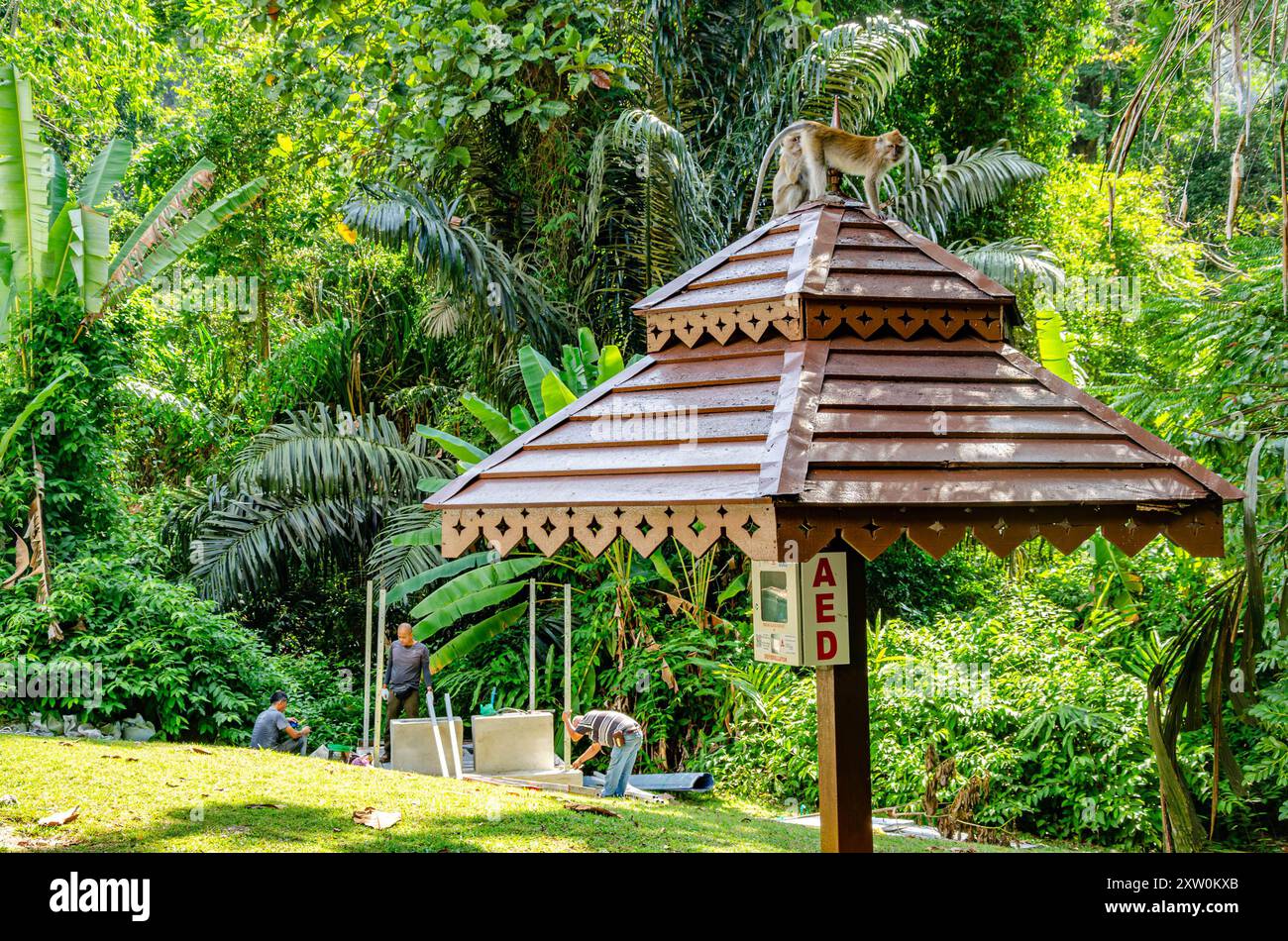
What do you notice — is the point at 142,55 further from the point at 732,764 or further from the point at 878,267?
the point at 878,267

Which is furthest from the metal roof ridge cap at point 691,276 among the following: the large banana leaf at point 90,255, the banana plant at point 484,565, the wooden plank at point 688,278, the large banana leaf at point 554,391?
the large banana leaf at point 90,255

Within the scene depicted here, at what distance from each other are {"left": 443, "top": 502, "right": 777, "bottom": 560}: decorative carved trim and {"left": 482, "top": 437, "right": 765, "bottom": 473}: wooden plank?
15 cm

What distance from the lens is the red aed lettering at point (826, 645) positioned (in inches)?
181

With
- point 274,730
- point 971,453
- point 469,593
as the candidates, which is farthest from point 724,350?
point 469,593

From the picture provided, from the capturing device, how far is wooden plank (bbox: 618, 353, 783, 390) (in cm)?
465

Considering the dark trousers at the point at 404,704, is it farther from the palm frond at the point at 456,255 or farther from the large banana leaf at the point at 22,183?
the large banana leaf at the point at 22,183

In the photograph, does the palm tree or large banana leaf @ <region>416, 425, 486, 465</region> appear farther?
the palm tree

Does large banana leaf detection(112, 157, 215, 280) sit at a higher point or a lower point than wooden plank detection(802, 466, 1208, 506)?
higher

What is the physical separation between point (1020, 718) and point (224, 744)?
23.7 ft

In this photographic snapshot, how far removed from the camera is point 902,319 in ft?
15.6

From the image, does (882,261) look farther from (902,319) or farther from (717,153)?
(717,153)

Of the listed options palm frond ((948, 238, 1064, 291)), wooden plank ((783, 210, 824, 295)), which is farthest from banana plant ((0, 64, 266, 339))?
wooden plank ((783, 210, 824, 295))

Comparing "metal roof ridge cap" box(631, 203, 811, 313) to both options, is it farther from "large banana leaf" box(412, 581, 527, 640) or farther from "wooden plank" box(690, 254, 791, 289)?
"large banana leaf" box(412, 581, 527, 640)

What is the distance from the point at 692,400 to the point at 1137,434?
169 cm
